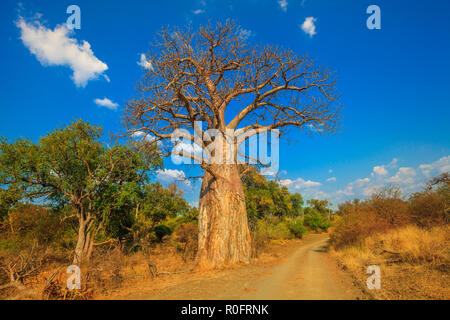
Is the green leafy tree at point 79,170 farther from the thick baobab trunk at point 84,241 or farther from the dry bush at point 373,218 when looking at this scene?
the dry bush at point 373,218

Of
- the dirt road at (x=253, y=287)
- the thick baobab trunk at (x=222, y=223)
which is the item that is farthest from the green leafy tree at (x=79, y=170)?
the dirt road at (x=253, y=287)

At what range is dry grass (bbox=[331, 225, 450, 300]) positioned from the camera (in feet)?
12.1

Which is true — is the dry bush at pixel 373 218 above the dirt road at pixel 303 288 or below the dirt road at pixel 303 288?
above

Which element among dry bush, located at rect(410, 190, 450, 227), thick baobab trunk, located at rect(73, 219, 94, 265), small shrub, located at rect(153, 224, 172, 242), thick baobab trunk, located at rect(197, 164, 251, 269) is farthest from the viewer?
small shrub, located at rect(153, 224, 172, 242)

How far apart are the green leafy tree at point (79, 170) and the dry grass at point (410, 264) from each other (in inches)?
274

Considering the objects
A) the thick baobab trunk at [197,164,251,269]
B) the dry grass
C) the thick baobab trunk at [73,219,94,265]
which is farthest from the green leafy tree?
the dry grass

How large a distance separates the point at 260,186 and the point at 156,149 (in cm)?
1372

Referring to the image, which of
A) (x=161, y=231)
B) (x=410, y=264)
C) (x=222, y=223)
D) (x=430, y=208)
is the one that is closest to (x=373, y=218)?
(x=430, y=208)

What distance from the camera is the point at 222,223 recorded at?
6.85 meters

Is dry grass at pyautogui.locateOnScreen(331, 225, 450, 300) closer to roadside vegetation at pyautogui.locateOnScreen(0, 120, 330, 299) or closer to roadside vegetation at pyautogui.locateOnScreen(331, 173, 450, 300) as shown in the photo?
roadside vegetation at pyautogui.locateOnScreen(331, 173, 450, 300)

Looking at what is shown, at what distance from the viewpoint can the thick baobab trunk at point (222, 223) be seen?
6617 mm
